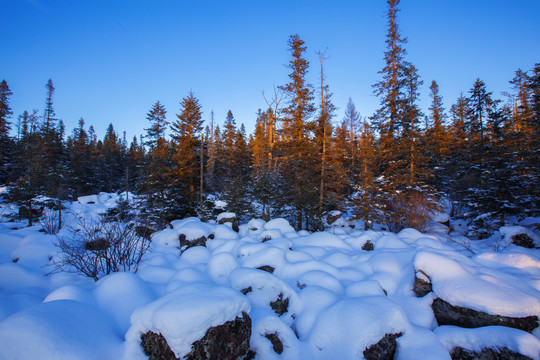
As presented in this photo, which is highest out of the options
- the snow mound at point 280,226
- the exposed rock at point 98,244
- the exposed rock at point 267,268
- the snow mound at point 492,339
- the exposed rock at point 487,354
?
the exposed rock at point 98,244

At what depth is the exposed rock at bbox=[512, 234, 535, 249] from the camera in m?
9.05

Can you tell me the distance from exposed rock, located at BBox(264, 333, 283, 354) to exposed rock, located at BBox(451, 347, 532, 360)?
3.07 m

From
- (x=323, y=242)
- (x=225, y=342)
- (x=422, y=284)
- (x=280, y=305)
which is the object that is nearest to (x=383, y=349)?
(x=280, y=305)

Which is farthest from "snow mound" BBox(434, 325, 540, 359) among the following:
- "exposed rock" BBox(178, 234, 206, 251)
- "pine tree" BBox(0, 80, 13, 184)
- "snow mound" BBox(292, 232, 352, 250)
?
"pine tree" BBox(0, 80, 13, 184)

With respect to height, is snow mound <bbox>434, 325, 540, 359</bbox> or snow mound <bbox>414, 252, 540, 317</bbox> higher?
snow mound <bbox>414, 252, 540, 317</bbox>

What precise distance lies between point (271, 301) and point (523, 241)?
12.0 metres

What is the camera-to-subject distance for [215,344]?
2.91 m

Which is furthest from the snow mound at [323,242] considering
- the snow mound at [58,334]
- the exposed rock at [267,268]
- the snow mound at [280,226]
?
the snow mound at [58,334]

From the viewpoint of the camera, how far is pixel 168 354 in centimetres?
287

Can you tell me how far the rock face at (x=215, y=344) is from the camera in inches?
112

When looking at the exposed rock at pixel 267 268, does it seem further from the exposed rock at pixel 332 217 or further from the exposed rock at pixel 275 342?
the exposed rock at pixel 332 217

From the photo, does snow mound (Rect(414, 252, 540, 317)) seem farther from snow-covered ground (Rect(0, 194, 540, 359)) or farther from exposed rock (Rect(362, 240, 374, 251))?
exposed rock (Rect(362, 240, 374, 251))

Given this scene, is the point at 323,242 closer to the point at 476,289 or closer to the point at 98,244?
the point at 476,289

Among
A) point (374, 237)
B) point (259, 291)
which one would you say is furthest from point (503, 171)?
point (259, 291)
